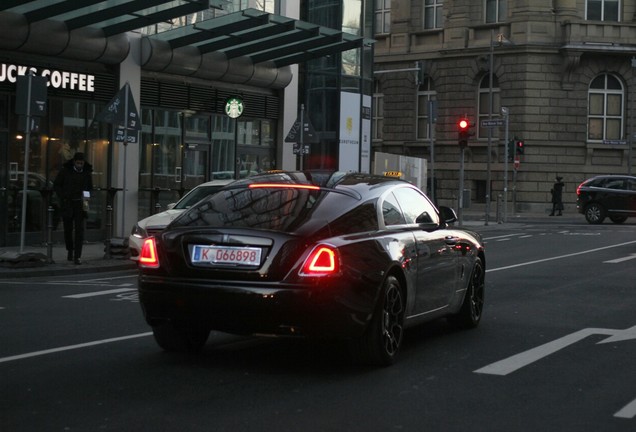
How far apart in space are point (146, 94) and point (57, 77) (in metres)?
3.52

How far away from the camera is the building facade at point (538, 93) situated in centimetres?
5475

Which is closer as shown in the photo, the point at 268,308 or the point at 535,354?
the point at 268,308

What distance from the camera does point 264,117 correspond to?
32.2 meters

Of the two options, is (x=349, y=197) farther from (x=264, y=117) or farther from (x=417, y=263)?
(x=264, y=117)

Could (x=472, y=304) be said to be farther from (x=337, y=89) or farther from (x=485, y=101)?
(x=485, y=101)

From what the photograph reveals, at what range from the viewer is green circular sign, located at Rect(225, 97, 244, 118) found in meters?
28.2

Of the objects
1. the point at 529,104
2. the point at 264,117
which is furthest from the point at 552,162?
the point at 264,117

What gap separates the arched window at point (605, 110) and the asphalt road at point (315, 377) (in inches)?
1725

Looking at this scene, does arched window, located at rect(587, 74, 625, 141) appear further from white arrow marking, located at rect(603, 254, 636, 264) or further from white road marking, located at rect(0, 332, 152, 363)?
white road marking, located at rect(0, 332, 152, 363)

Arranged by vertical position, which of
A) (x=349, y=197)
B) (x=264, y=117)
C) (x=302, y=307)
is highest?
(x=264, y=117)

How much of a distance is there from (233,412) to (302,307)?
4.44ft

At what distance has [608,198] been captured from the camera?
4138cm

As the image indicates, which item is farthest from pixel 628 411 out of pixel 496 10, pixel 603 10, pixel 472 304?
pixel 496 10

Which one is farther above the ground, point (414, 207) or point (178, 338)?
point (414, 207)
